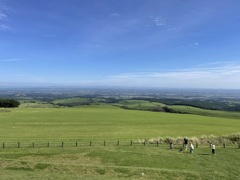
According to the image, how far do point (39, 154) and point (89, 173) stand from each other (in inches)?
401

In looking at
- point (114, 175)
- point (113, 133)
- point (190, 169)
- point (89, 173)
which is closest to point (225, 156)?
point (190, 169)

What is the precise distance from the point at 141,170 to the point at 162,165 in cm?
372

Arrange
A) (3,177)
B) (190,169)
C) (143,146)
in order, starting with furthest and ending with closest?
(143,146), (190,169), (3,177)

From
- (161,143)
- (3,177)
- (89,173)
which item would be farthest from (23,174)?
(161,143)

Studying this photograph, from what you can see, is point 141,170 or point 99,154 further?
point 99,154

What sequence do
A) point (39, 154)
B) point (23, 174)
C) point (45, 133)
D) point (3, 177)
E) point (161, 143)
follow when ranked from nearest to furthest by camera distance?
point (3, 177), point (23, 174), point (39, 154), point (161, 143), point (45, 133)

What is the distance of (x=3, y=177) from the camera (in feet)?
68.7

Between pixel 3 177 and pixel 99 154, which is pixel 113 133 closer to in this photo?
pixel 99 154

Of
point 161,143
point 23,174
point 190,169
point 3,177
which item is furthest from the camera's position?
point 161,143

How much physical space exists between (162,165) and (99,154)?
8.64 m

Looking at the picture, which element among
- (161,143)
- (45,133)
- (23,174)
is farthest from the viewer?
(45,133)

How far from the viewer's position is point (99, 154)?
3173 centimetres

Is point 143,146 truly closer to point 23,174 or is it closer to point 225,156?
point 225,156

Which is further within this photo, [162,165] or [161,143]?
[161,143]
